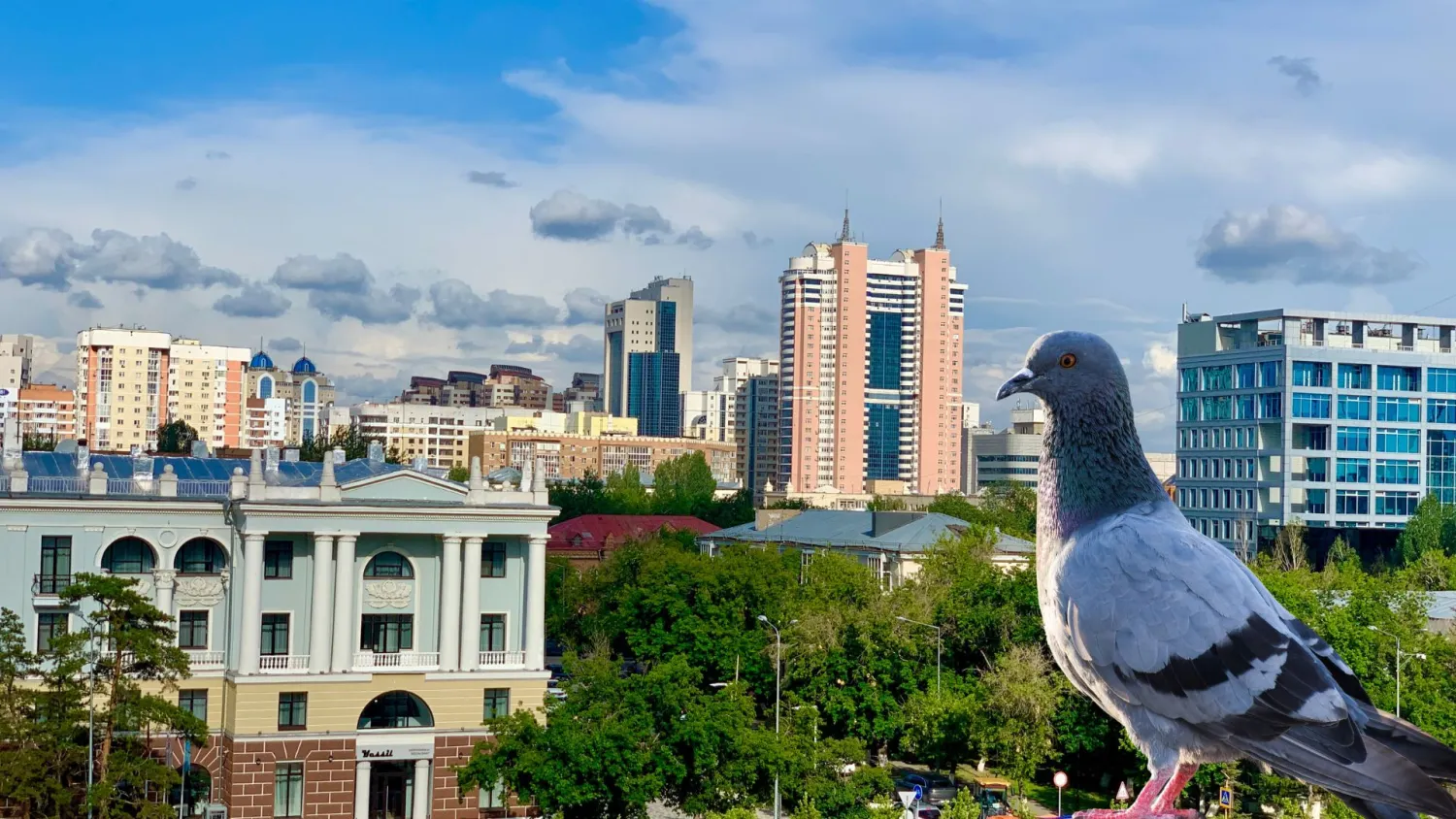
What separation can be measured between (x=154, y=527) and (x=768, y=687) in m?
21.1

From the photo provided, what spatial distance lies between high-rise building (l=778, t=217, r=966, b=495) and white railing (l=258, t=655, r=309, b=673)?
14849cm

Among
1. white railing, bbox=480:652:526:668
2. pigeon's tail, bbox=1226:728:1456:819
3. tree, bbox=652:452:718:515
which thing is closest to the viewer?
pigeon's tail, bbox=1226:728:1456:819

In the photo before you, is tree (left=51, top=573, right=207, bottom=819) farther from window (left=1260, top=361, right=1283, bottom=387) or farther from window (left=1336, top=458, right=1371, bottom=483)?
window (left=1336, top=458, right=1371, bottom=483)

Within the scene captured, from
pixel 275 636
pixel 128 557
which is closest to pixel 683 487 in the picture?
pixel 275 636

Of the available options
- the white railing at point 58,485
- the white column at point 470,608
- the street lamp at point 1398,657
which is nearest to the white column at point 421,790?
the white column at point 470,608

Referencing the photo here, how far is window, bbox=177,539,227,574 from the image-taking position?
4206 centimetres

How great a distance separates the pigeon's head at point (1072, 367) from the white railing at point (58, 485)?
3853 centimetres

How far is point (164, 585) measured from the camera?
135 feet

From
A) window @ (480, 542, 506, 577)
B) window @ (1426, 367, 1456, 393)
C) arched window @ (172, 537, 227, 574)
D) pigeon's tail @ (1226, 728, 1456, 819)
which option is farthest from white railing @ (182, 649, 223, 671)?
window @ (1426, 367, 1456, 393)

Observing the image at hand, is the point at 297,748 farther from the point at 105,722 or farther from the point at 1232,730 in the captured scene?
the point at 1232,730

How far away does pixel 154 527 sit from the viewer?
41531 millimetres

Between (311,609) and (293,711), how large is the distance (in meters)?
2.57

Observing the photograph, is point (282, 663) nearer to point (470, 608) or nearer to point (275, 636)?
point (275, 636)

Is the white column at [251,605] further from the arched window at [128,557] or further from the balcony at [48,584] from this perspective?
the balcony at [48,584]
